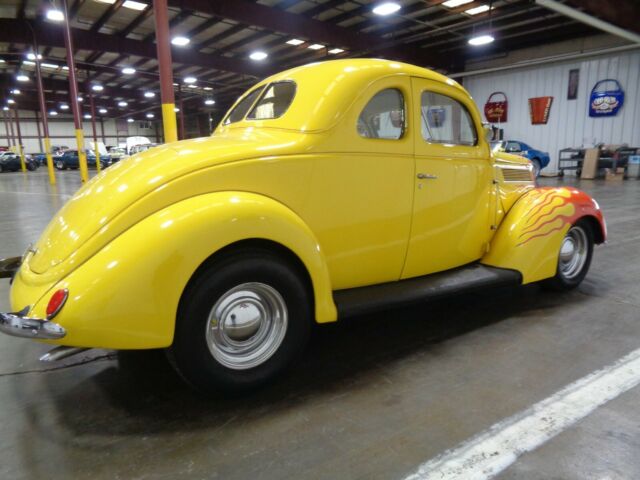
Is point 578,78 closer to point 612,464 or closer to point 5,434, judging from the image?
point 612,464

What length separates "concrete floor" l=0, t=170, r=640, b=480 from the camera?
1.77 metres

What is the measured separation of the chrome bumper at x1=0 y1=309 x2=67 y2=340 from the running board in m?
1.34

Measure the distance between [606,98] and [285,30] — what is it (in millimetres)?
12043

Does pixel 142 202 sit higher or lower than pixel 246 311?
higher

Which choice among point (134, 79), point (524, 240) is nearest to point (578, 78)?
point (524, 240)

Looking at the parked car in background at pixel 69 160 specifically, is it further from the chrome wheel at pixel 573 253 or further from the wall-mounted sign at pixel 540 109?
the chrome wheel at pixel 573 253

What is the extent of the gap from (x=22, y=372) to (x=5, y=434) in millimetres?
699

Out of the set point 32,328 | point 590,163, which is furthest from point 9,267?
point 590,163

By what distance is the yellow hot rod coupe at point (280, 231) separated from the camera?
1.89 m

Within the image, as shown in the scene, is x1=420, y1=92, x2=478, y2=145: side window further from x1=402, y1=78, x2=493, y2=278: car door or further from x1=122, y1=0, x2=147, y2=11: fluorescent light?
x1=122, y1=0, x2=147, y2=11: fluorescent light

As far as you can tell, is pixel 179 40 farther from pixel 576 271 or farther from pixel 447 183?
pixel 576 271

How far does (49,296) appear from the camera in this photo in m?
1.86

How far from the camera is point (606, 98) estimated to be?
16.1 metres

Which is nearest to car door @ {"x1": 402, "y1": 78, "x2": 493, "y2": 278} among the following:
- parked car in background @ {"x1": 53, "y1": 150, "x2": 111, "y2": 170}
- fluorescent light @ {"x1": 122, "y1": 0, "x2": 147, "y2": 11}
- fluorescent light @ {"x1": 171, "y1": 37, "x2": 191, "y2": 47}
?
fluorescent light @ {"x1": 122, "y1": 0, "x2": 147, "y2": 11}
